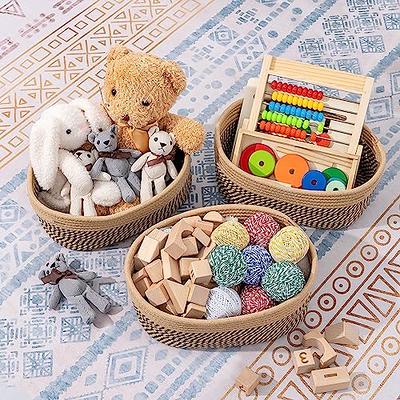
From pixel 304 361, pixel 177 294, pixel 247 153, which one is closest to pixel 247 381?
pixel 304 361

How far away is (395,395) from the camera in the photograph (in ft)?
5.49

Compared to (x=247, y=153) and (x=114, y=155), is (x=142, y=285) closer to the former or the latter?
(x=114, y=155)

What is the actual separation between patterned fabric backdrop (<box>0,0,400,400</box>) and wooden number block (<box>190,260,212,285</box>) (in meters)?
0.17

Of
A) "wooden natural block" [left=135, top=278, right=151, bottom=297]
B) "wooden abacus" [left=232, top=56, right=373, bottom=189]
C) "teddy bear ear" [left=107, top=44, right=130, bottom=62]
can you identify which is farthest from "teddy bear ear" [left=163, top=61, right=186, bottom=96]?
"wooden natural block" [left=135, top=278, right=151, bottom=297]

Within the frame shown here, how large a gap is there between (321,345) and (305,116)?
0.53 m

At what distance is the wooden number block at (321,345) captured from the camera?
167 cm

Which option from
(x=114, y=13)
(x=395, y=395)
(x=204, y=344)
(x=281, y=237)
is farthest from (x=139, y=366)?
(x=114, y=13)

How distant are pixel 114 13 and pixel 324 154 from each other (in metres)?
0.85

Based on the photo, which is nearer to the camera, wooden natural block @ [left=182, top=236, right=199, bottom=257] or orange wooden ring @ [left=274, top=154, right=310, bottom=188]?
wooden natural block @ [left=182, top=236, right=199, bottom=257]

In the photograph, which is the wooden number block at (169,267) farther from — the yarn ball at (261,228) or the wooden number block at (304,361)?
the wooden number block at (304,361)

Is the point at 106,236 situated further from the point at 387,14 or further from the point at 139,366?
the point at 387,14

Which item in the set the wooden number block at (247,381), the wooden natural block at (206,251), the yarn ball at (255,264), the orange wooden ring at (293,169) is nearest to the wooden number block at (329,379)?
the wooden number block at (247,381)

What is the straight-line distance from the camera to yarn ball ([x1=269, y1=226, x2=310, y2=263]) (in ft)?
5.48

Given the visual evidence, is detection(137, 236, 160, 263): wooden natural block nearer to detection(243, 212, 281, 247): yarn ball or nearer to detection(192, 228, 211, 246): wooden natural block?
detection(192, 228, 211, 246): wooden natural block
